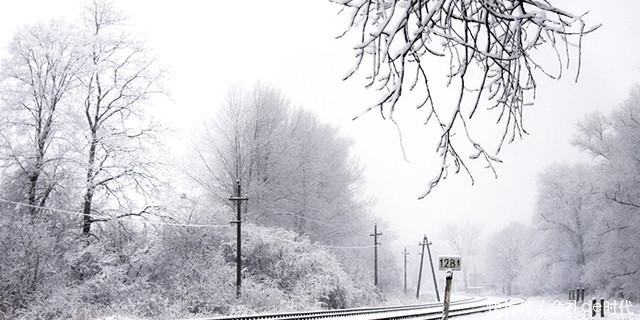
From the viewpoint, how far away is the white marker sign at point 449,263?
9273mm

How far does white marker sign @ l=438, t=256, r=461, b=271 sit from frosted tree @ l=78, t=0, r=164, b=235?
16.8m

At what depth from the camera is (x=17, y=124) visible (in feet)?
68.2

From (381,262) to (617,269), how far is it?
77.8ft

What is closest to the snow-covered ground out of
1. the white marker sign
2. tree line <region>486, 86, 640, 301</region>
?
tree line <region>486, 86, 640, 301</region>

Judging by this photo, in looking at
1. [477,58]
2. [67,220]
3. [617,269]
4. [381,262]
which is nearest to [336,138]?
[381,262]

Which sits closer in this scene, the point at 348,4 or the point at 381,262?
the point at 348,4

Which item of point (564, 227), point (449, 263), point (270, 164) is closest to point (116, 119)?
point (270, 164)

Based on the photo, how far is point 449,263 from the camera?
9367 millimetres

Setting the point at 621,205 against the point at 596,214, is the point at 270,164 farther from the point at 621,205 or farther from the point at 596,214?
the point at 596,214

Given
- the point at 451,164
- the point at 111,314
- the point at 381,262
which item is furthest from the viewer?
the point at 381,262

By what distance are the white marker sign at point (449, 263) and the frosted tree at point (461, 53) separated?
594cm

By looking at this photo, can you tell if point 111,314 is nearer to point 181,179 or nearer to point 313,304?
point 313,304

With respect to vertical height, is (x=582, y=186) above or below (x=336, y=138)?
below

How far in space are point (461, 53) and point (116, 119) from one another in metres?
22.8
